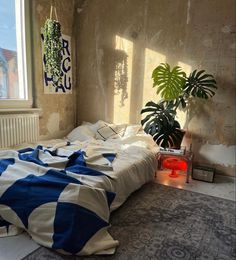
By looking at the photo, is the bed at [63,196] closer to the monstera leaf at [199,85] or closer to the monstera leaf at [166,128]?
the monstera leaf at [166,128]

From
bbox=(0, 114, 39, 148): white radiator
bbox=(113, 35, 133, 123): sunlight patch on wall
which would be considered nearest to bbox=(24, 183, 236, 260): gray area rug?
bbox=(113, 35, 133, 123): sunlight patch on wall

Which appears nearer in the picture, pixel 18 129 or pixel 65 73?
pixel 18 129

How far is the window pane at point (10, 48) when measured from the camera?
2832mm

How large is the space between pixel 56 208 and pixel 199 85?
225 cm

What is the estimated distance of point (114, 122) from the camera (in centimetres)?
372

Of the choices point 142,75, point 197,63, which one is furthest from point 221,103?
point 142,75

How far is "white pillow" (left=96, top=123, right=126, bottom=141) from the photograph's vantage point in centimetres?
337

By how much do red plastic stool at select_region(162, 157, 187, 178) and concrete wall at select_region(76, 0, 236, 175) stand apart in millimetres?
299

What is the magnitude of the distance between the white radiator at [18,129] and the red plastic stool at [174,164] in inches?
73.4

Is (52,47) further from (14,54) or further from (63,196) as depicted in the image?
(63,196)

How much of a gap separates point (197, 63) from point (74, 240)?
2.65m

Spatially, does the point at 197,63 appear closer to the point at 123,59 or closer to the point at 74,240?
the point at 123,59

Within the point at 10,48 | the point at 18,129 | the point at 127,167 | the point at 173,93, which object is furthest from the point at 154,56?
the point at 18,129

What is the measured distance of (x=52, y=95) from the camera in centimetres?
350
